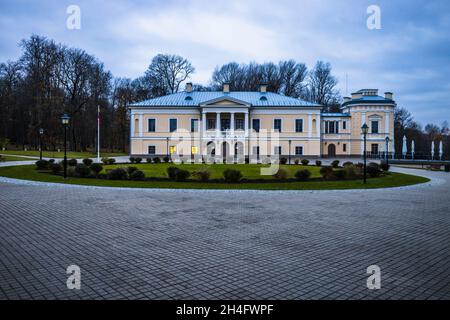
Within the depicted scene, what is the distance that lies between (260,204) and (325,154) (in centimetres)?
4322

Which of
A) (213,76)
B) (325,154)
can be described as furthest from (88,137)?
(325,154)

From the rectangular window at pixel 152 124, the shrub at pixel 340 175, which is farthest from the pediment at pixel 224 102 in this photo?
the shrub at pixel 340 175

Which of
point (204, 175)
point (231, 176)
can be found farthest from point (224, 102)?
point (231, 176)

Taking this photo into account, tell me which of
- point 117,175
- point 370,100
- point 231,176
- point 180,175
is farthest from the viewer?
point 370,100

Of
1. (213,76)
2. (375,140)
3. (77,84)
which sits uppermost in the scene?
(213,76)

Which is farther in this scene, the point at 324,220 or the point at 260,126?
the point at 260,126

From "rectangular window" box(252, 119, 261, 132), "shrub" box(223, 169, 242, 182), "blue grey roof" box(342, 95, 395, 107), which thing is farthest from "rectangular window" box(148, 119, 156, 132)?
"shrub" box(223, 169, 242, 182)

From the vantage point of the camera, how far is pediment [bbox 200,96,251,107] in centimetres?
4484

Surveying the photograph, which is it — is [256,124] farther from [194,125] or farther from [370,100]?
[370,100]

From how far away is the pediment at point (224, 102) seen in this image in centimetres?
4484

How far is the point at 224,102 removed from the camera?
4528cm
